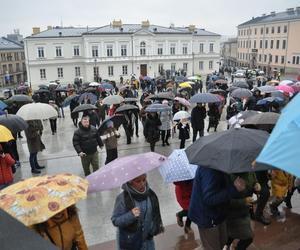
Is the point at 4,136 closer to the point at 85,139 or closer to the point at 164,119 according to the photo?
the point at 85,139

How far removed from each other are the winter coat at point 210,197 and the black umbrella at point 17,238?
7.47 feet

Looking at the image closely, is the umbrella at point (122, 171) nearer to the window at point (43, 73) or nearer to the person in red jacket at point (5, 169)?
the person in red jacket at point (5, 169)

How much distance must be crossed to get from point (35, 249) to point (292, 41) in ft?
200

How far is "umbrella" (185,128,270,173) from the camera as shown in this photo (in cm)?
351

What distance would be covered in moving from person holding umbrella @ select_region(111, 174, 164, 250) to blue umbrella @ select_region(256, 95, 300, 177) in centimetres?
180

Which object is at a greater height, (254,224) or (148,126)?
(148,126)

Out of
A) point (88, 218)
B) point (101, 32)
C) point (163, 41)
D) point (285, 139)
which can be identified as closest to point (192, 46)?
point (163, 41)

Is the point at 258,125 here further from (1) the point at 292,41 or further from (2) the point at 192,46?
(1) the point at 292,41

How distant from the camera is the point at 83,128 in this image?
7.42m

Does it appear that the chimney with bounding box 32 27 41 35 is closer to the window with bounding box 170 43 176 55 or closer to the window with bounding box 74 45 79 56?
the window with bounding box 74 45 79 56

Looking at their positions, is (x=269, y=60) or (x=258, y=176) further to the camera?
(x=269, y=60)

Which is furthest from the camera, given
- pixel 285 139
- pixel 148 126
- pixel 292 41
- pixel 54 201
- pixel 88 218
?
pixel 292 41

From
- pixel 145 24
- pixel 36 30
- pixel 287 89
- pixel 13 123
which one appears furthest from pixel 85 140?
pixel 36 30

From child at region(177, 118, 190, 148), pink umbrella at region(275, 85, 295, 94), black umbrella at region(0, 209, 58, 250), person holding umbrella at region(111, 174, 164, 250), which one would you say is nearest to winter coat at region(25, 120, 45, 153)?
child at region(177, 118, 190, 148)
